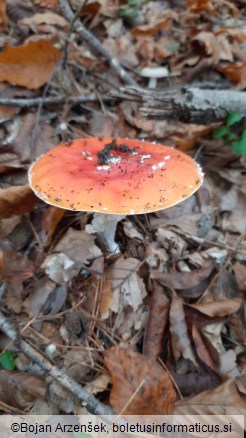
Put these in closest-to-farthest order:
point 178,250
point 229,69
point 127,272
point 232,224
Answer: point 127,272
point 178,250
point 232,224
point 229,69

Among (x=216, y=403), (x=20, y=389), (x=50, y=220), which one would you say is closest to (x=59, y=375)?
(x=20, y=389)

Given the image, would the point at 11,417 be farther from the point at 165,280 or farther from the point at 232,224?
the point at 232,224

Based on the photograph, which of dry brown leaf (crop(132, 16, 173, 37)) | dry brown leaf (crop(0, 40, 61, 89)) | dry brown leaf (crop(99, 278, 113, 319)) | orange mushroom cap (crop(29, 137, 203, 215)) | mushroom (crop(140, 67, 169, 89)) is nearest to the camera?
orange mushroom cap (crop(29, 137, 203, 215))

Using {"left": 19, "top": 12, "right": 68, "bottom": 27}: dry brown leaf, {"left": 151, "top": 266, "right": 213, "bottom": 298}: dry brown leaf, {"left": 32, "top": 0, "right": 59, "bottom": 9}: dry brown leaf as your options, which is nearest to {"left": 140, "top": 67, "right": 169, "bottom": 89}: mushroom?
{"left": 19, "top": 12, "right": 68, "bottom": 27}: dry brown leaf

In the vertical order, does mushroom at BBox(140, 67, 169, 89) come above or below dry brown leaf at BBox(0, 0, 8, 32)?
below

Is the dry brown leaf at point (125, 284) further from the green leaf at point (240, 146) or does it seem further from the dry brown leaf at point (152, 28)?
the dry brown leaf at point (152, 28)

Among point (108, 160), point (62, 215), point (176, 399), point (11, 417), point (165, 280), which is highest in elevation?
point (108, 160)

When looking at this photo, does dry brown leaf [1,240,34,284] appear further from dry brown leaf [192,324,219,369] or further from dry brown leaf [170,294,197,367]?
dry brown leaf [192,324,219,369]

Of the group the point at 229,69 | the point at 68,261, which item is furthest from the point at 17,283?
the point at 229,69
